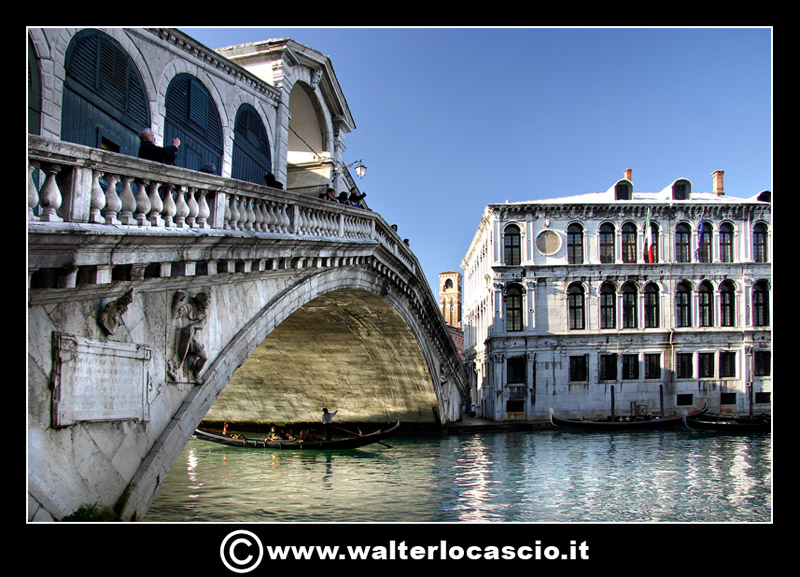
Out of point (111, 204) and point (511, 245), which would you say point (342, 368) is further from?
point (111, 204)

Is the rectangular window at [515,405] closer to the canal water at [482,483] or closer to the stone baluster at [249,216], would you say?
the canal water at [482,483]

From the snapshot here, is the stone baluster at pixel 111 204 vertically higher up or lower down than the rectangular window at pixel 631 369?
higher up

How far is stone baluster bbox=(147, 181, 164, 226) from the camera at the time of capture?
4.01 meters

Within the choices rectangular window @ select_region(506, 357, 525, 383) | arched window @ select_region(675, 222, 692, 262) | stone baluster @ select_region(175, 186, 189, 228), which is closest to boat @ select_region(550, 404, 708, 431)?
rectangular window @ select_region(506, 357, 525, 383)

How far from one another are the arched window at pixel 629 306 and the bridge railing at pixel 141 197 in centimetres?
1651

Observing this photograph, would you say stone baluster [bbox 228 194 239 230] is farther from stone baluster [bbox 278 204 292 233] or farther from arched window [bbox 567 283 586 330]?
arched window [bbox 567 283 586 330]

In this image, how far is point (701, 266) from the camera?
20.6 meters

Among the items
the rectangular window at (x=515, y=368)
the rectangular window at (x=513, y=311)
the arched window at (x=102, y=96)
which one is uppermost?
the arched window at (x=102, y=96)

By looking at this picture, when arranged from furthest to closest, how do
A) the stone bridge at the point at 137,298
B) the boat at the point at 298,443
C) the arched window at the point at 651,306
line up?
the arched window at the point at 651,306 < the boat at the point at 298,443 < the stone bridge at the point at 137,298

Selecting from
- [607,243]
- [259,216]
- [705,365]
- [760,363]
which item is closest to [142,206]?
[259,216]

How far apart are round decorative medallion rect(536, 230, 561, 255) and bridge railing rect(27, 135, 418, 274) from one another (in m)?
15.5

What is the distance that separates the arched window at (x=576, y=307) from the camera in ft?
68.1

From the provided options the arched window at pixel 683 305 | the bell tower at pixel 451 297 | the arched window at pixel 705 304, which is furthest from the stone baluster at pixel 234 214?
the bell tower at pixel 451 297
